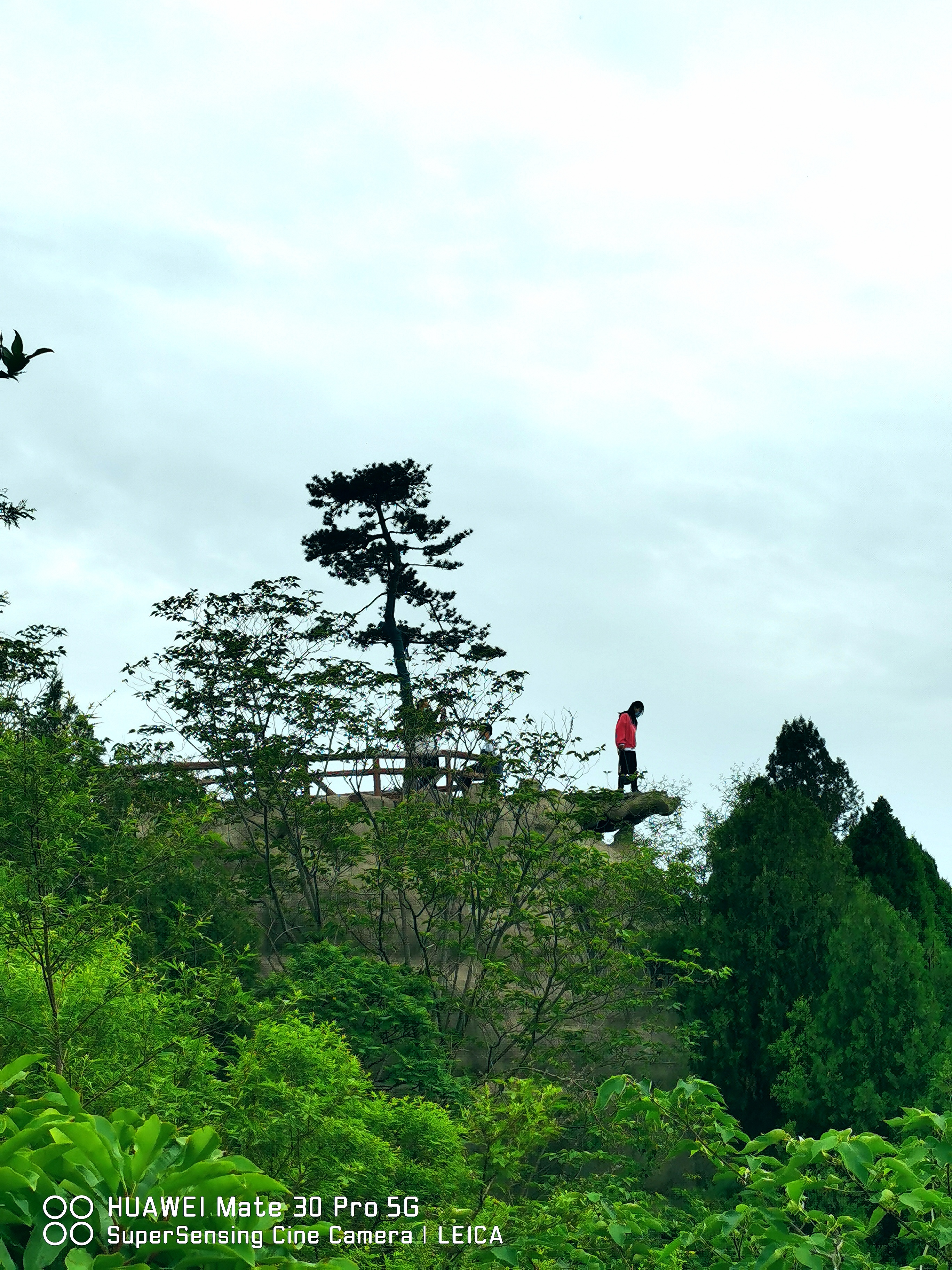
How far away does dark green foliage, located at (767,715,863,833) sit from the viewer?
2911cm

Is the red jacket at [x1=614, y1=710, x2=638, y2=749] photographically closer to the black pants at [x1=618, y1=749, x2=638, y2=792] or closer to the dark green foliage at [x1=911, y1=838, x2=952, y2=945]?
the black pants at [x1=618, y1=749, x2=638, y2=792]

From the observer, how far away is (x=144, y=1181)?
3223 mm

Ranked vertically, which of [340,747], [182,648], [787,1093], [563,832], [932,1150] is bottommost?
[787,1093]

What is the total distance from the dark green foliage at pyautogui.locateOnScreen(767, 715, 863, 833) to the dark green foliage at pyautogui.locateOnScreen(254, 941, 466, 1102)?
1743 cm

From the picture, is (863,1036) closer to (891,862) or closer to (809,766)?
(891,862)

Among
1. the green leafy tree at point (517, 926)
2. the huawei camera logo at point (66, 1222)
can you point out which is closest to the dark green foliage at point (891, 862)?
the green leafy tree at point (517, 926)

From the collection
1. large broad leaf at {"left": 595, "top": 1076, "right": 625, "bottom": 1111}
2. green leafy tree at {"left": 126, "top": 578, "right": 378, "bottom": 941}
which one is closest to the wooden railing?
green leafy tree at {"left": 126, "top": 578, "right": 378, "bottom": 941}

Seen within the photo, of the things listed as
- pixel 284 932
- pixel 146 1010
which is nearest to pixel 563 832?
pixel 284 932

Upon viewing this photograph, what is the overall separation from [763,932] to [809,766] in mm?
13882

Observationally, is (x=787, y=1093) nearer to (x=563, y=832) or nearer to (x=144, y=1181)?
A: (x=563, y=832)

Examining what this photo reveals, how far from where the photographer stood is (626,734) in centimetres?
2080

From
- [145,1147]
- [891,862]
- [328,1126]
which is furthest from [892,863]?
[145,1147]

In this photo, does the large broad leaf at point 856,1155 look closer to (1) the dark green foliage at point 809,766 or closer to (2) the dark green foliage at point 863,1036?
(2) the dark green foliage at point 863,1036

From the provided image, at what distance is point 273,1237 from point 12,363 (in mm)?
3133
